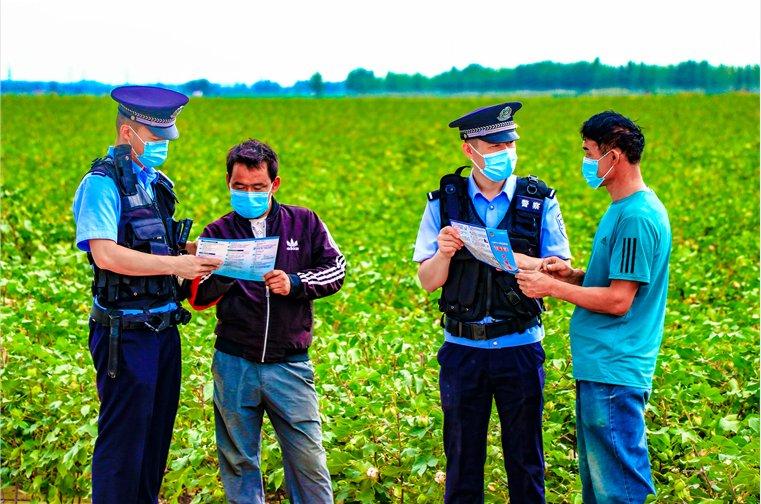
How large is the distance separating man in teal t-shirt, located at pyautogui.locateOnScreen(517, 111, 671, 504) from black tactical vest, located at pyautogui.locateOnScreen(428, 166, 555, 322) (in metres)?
0.15

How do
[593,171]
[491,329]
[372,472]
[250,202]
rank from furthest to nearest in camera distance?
1. [372,472]
2. [250,202]
3. [491,329]
4. [593,171]

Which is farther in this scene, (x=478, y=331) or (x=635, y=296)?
(x=478, y=331)

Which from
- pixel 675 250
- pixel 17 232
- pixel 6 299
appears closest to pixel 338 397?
pixel 6 299

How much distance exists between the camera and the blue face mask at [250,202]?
4027mm

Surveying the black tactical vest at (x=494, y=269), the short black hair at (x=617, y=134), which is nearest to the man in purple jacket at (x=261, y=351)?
the black tactical vest at (x=494, y=269)

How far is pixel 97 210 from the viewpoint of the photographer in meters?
3.85

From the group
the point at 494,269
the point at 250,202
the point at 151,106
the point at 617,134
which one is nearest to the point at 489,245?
the point at 494,269

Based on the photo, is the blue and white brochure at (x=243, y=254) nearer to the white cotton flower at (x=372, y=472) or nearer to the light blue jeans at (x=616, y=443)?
the white cotton flower at (x=372, y=472)

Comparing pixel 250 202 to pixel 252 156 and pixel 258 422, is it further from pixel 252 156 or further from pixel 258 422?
pixel 258 422

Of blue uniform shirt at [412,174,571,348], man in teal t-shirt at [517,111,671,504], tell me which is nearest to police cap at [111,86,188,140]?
blue uniform shirt at [412,174,571,348]

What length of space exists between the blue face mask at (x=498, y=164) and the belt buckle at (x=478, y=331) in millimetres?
621

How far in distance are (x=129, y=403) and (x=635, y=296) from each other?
210 centimetres

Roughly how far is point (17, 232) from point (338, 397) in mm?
7588

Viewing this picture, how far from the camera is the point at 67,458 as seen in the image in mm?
4844
